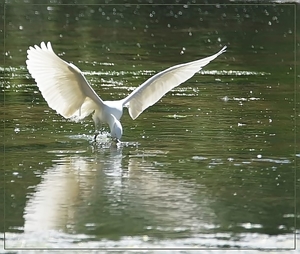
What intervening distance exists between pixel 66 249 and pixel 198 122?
19.1ft

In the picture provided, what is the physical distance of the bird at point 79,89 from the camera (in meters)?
11.9

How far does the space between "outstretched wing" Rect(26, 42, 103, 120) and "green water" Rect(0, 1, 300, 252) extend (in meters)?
0.44

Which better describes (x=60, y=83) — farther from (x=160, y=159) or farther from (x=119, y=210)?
(x=119, y=210)

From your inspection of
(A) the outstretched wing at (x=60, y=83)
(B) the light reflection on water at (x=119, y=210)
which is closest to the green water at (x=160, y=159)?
(B) the light reflection on water at (x=119, y=210)

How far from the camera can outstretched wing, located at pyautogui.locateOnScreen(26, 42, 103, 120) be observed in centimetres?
1182

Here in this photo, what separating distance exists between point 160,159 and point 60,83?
1.56 meters

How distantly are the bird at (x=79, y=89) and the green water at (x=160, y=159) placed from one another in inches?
12.9

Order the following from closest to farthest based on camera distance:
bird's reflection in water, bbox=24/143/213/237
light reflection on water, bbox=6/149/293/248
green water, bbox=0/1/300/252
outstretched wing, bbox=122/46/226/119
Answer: light reflection on water, bbox=6/149/293/248 < green water, bbox=0/1/300/252 < bird's reflection in water, bbox=24/143/213/237 < outstretched wing, bbox=122/46/226/119

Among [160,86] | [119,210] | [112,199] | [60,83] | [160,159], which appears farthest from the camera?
[160,86]

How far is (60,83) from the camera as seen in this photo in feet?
39.8

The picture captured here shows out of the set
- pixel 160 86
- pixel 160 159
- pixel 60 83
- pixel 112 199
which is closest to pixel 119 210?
pixel 112 199

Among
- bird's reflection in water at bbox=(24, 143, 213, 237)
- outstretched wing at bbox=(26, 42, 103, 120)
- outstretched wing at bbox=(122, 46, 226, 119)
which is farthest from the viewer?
outstretched wing at bbox=(122, 46, 226, 119)

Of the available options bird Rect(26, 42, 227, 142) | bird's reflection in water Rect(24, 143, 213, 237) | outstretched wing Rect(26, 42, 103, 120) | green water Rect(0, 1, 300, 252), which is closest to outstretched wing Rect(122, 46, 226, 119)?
bird Rect(26, 42, 227, 142)

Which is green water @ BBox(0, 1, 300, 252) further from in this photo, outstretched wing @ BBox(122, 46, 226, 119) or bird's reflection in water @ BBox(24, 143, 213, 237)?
outstretched wing @ BBox(122, 46, 226, 119)
